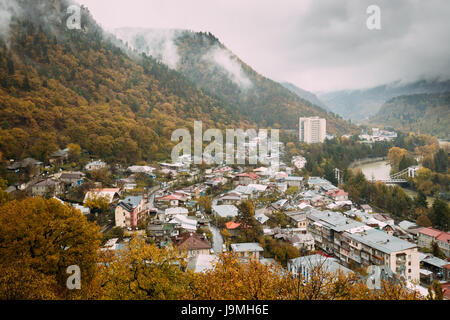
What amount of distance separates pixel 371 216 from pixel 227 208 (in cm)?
780

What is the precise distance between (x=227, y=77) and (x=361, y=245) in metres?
66.8

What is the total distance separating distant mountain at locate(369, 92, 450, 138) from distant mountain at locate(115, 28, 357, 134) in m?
25.1

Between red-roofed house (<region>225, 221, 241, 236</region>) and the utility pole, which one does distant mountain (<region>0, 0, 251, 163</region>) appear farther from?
the utility pole

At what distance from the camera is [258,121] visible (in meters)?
58.0

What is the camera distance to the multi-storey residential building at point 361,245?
10.9 m

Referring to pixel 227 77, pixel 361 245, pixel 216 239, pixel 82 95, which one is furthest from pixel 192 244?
pixel 227 77

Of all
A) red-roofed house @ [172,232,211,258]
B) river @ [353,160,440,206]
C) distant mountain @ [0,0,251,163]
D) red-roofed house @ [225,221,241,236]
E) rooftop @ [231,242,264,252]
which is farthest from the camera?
river @ [353,160,440,206]

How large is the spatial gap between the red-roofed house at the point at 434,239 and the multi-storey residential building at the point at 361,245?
3.18m

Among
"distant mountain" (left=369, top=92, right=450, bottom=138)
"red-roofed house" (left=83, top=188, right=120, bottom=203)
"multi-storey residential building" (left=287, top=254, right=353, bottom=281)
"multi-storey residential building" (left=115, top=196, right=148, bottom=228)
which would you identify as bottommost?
"multi-storey residential building" (left=287, top=254, right=353, bottom=281)

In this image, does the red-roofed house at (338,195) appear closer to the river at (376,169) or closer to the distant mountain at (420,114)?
the river at (376,169)

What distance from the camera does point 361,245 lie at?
12.0 meters

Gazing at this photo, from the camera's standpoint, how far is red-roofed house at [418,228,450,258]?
43.6 feet

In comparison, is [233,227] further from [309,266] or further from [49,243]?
[49,243]

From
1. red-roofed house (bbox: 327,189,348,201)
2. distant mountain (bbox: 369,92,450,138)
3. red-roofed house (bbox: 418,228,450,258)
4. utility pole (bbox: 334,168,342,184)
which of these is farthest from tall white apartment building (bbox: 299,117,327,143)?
red-roofed house (bbox: 418,228,450,258)
